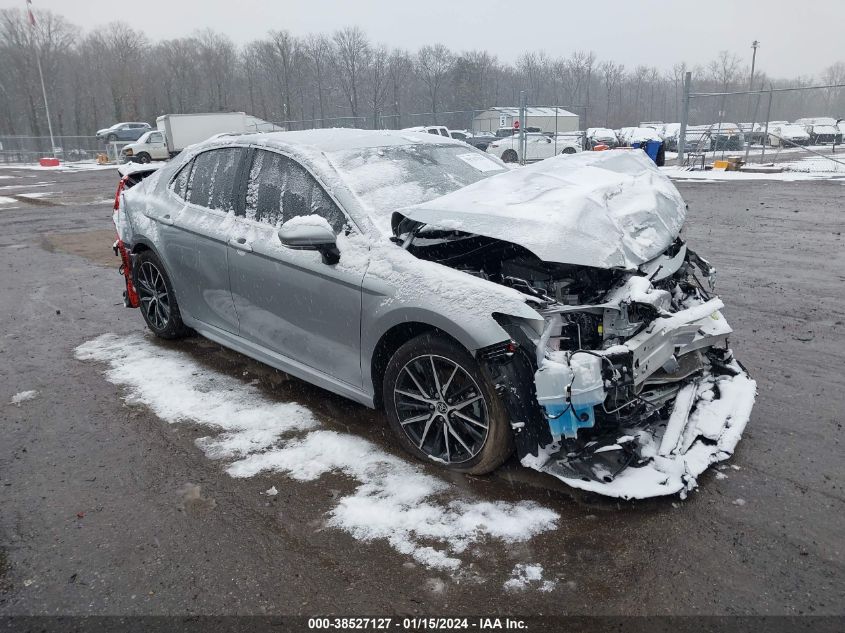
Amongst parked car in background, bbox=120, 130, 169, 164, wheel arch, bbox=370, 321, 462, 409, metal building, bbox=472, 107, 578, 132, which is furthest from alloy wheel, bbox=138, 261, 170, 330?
parked car in background, bbox=120, 130, 169, 164

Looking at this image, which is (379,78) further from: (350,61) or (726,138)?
(726,138)

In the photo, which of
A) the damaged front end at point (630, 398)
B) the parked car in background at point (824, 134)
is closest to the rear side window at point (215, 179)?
the damaged front end at point (630, 398)

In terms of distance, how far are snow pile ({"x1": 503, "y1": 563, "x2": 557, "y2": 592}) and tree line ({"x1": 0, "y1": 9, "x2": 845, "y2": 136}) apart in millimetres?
77082

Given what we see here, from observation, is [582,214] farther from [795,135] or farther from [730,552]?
[795,135]

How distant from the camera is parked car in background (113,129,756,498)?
117 inches

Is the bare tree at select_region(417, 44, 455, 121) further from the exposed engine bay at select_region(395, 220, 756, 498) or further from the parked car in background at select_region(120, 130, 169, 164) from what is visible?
the exposed engine bay at select_region(395, 220, 756, 498)

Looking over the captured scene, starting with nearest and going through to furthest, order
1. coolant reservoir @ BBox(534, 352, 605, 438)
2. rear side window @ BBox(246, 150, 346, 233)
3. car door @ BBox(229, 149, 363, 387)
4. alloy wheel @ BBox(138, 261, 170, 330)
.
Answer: coolant reservoir @ BBox(534, 352, 605, 438) → car door @ BBox(229, 149, 363, 387) → rear side window @ BBox(246, 150, 346, 233) → alloy wheel @ BBox(138, 261, 170, 330)

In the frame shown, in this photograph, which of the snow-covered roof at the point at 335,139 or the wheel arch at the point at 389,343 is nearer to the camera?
the wheel arch at the point at 389,343

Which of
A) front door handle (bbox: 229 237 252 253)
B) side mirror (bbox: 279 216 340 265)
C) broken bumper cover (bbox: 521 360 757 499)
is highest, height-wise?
side mirror (bbox: 279 216 340 265)

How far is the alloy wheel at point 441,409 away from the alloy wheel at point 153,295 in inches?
111

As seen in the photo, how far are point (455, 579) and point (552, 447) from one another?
0.84m

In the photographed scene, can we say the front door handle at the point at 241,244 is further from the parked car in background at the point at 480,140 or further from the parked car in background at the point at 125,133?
the parked car in background at the point at 125,133

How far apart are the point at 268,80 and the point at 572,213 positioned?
92.5 meters

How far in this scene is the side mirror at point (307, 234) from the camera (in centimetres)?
338
